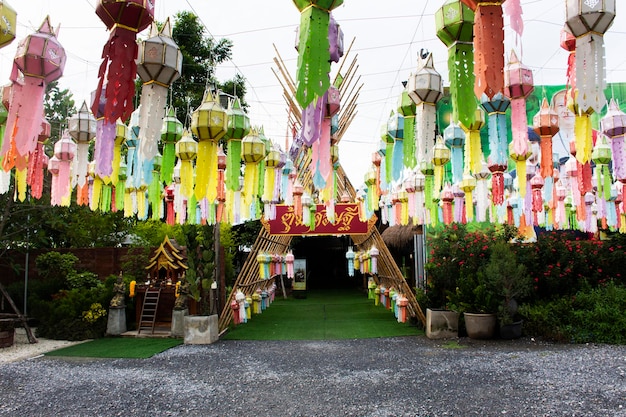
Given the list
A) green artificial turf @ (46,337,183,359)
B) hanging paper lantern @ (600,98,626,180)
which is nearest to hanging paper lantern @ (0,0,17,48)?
hanging paper lantern @ (600,98,626,180)

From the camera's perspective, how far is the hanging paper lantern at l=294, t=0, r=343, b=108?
1.43 metres

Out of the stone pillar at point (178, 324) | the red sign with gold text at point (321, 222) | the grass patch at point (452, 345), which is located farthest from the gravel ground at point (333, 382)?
the red sign with gold text at point (321, 222)

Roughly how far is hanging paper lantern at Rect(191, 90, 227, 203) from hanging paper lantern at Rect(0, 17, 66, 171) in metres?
0.74

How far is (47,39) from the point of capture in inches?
71.3

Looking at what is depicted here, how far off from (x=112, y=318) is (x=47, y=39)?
7427mm

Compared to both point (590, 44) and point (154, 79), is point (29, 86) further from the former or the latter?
point (590, 44)

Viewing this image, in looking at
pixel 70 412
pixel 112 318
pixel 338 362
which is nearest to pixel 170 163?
pixel 70 412

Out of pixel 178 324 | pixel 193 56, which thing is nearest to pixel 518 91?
pixel 178 324

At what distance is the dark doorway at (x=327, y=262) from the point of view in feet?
64.6

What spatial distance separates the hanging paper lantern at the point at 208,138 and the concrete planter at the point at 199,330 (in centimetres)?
532

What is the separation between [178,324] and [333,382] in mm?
4019

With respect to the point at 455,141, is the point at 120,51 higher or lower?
lower

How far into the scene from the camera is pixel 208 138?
2551mm

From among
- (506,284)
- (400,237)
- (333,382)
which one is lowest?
(333,382)
